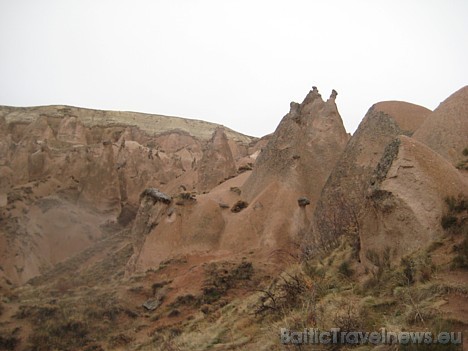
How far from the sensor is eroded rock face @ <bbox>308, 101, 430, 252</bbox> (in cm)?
1270

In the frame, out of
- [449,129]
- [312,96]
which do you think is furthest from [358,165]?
[312,96]

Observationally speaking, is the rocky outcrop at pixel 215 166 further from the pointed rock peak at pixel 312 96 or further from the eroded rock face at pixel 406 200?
the eroded rock face at pixel 406 200

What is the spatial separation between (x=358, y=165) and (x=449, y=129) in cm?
285

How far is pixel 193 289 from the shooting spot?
15.0 meters

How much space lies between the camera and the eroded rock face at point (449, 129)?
38.2 ft

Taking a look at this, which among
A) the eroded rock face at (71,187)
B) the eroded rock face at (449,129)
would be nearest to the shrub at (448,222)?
the eroded rock face at (449,129)

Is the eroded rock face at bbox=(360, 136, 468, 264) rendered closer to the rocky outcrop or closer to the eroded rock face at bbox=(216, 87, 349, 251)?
the eroded rock face at bbox=(216, 87, 349, 251)

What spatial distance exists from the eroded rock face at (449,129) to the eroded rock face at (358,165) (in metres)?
1.37

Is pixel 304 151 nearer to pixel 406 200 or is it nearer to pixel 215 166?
pixel 215 166

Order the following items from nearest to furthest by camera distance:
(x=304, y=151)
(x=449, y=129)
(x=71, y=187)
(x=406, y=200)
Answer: (x=406, y=200) → (x=449, y=129) → (x=304, y=151) → (x=71, y=187)

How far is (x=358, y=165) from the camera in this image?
45.5 feet

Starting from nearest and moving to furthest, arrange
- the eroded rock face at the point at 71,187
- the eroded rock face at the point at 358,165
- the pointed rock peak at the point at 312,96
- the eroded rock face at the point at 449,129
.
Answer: the eroded rock face at the point at 449,129 < the eroded rock face at the point at 358,165 < the pointed rock peak at the point at 312,96 < the eroded rock face at the point at 71,187

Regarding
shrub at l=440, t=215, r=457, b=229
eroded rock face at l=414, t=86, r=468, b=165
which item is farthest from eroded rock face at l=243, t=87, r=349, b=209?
shrub at l=440, t=215, r=457, b=229

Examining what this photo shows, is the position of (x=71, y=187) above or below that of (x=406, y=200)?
below
